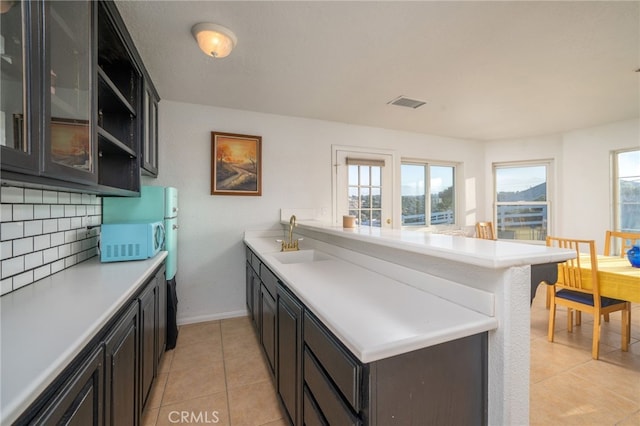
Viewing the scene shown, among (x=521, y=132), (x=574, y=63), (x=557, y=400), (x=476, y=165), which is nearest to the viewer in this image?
(x=557, y=400)

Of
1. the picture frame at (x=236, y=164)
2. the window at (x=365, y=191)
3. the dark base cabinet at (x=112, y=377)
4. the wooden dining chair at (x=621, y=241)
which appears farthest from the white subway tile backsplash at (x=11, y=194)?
the wooden dining chair at (x=621, y=241)

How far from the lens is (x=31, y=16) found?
3.03 ft

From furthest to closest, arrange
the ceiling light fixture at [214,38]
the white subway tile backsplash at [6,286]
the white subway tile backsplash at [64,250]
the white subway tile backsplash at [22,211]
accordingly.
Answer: the ceiling light fixture at [214,38] < the white subway tile backsplash at [64,250] < the white subway tile backsplash at [22,211] < the white subway tile backsplash at [6,286]

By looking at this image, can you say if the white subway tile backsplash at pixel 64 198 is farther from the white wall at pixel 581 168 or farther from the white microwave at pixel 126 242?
the white wall at pixel 581 168

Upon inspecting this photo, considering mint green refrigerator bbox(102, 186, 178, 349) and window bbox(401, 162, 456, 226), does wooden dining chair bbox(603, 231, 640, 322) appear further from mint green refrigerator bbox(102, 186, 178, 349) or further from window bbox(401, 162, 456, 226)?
mint green refrigerator bbox(102, 186, 178, 349)

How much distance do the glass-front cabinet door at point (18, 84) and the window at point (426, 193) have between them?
417cm

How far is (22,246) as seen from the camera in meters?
1.29

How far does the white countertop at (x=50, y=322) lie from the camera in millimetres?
611

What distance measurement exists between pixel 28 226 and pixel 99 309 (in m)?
0.76

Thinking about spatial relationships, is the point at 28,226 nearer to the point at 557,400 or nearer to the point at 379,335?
the point at 379,335

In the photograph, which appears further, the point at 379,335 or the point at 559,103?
the point at 559,103

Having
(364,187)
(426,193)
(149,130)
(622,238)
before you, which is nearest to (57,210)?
(149,130)

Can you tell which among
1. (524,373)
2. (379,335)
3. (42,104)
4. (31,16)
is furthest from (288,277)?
(31,16)

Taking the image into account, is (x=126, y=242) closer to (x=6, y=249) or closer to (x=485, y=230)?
(x=6, y=249)
